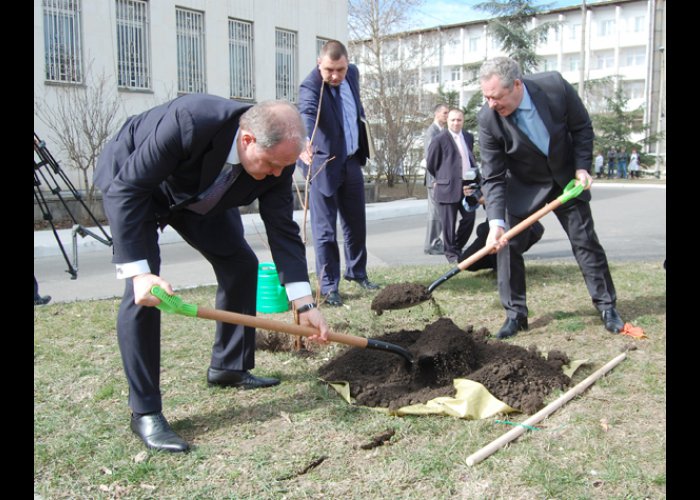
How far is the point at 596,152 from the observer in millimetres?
35125

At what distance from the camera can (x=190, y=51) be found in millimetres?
16031

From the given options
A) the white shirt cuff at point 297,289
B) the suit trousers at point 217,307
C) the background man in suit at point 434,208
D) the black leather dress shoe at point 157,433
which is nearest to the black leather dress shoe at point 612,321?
the white shirt cuff at point 297,289

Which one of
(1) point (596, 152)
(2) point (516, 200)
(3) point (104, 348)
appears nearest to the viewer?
A: (3) point (104, 348)

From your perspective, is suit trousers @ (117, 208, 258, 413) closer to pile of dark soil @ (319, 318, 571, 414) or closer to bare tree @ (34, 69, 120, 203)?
pile of dark soil @ (319, 318, 571, 414)

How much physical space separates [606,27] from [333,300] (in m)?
58.7

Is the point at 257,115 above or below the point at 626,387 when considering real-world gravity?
above

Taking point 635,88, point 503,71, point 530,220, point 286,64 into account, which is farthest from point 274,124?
point 635,88

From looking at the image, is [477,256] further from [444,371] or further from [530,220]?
[444,371]

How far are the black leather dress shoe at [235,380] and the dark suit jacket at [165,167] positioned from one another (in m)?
0.96

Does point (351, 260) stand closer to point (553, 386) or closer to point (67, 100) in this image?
point (553, 386)

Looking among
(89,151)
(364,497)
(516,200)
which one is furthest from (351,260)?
(89,151)

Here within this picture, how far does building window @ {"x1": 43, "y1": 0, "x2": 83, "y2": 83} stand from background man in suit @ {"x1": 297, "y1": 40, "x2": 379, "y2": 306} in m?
9.57

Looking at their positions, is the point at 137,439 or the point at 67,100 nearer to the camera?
the point at 137,439

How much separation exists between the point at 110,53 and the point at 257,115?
42.2 ft
